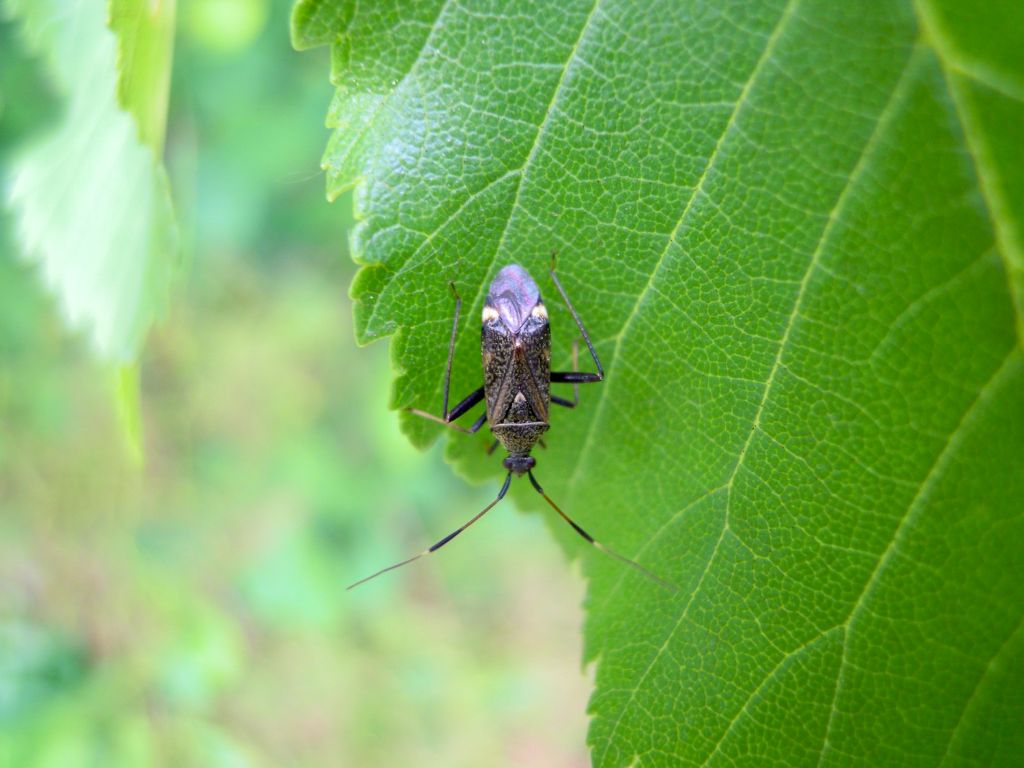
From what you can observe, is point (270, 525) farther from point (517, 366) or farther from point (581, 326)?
point (581, 326)

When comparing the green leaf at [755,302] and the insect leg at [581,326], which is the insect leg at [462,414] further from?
the insect leg at [581,326]

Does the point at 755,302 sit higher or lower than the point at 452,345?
higher

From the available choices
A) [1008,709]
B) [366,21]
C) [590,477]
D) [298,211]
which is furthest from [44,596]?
[1008,709]

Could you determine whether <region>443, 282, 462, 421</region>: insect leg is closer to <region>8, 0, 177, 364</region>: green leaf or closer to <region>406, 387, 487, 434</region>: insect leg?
<region>406, 387, 487, 434</region>: insect leg

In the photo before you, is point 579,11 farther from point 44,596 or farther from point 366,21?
point 44,596

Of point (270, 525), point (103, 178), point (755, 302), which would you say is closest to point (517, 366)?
point (755, 302)

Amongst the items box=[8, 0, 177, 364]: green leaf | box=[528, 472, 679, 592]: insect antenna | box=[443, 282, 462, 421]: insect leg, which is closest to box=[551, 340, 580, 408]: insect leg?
box=[528, 472, 679, 592]: insect antenna
